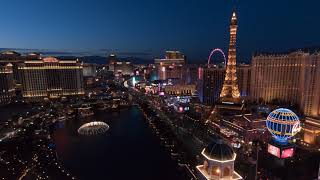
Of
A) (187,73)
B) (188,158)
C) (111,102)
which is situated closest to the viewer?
(188,158)

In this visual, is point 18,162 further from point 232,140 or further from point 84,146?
point 232,140

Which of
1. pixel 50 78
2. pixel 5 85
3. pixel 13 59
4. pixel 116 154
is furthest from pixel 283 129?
pixel 13 59

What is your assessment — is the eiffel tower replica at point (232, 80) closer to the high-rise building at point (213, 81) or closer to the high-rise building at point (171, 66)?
the high-rise building at point (213, 81)

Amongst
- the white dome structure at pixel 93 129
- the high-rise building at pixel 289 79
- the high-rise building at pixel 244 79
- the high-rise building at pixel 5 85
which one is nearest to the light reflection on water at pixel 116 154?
the white dome structure at pixel 93 129

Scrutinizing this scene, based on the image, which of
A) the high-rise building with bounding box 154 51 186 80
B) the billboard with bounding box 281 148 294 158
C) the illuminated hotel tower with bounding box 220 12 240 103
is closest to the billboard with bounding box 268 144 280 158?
the billboard with bounding box 281 148 294 158

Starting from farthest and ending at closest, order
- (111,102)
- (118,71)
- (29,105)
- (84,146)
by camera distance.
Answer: (118,71) < (111,102) < (29,105) < (84,146)

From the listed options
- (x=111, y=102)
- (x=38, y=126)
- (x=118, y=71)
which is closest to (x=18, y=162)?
(x=38, y=126)
